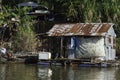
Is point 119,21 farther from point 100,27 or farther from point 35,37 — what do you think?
point 35,37

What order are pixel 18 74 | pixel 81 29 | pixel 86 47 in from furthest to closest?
pixel 81 29, pixel 86 47, pixel 18 74

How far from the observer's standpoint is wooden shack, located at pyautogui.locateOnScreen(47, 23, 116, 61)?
33.9 meters

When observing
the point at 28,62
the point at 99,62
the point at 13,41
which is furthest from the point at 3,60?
the point at 99,62

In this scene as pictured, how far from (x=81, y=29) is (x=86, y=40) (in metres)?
1.15

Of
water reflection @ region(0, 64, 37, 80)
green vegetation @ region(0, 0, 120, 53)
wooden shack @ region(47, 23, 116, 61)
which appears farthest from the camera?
green vegetation @ region(0, 0, 120, 53)

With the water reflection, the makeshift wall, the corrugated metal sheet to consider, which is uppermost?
the corrugated metal sheet

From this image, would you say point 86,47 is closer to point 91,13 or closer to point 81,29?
point 81,29

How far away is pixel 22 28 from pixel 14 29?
1.29m

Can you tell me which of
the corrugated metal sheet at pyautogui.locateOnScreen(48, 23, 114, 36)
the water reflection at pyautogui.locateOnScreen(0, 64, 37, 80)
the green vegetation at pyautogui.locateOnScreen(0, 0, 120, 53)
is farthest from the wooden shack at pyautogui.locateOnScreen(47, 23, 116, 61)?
the water reflection at pyautogui.locateOnScreen(0, 64, 37, 80)

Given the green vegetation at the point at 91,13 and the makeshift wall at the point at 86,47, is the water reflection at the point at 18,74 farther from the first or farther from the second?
the green vegetation at the point at 91,13

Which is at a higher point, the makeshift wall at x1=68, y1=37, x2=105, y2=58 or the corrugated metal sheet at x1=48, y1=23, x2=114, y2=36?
the corrugated metal sheet at x1=48, y1=23, x2=114, y2=36

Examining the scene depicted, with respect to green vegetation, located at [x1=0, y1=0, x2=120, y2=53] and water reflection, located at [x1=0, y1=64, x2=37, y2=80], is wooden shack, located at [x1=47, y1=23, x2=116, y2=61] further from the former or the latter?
water reflection, located at [x1=0, y1=64, x2=37, y2=80]

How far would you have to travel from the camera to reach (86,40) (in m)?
34.3

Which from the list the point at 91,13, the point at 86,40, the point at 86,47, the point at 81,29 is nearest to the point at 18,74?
the point at 86,47
